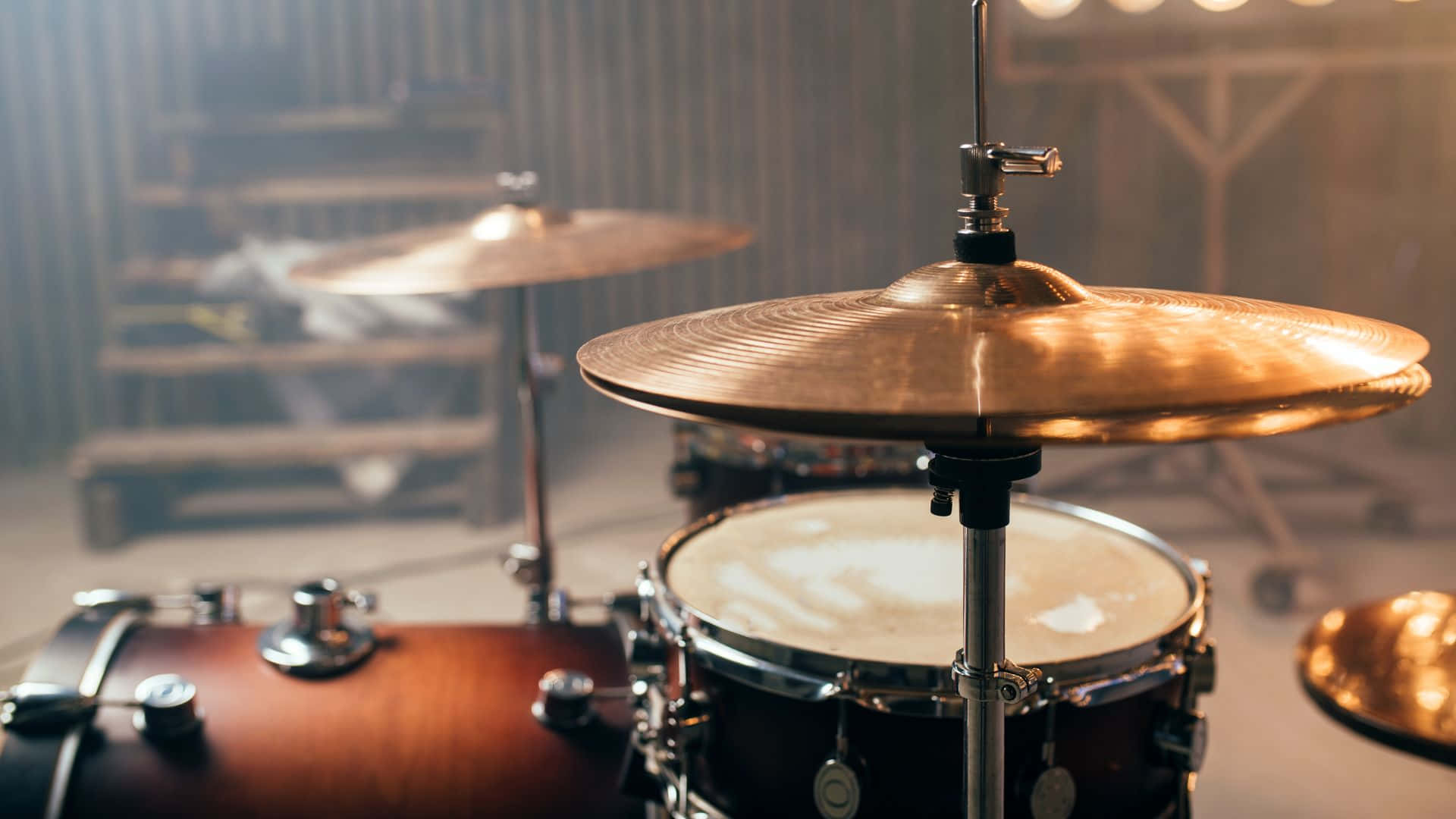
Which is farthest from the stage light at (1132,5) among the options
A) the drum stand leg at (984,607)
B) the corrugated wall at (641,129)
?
the drum stand leg at (984,607)

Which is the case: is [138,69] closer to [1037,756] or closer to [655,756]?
[655,756]

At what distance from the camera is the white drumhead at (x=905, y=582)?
1.14m

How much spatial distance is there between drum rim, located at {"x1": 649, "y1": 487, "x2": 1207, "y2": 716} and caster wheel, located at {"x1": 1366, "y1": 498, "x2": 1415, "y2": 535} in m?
2.32

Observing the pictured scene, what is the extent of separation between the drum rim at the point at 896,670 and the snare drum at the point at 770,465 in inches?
21.6

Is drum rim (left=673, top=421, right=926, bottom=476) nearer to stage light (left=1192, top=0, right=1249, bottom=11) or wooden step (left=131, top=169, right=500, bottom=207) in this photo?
stage light (left=1192, top=0, right=1249, bottom=11)

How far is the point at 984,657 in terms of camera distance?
3.00ft

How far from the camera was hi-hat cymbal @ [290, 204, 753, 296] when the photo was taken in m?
1.66

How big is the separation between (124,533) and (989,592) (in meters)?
3.13

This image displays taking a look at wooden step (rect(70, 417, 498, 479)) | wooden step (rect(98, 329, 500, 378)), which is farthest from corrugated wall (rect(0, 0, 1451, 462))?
wooden step (rect(70, 417, 498, 479))

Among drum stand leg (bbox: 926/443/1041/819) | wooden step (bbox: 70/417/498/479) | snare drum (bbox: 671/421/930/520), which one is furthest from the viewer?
wooden step (bbox: 70/417/498/479)

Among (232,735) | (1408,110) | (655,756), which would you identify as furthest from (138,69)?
(1408,110)

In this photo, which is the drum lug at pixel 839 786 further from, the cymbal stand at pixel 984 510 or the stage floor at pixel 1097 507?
the stage floor at pixel 1097 507

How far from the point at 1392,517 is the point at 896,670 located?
8.59ft

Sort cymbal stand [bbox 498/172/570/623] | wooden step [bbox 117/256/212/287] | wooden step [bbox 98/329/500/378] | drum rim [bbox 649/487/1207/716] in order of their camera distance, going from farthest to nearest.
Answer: wooden step [bbox 117/256/212/287]
wooden step [bbox 98/329/500/378]
cymbal stand [bbox 498/172/570/623]
drum rim [bbox 649/487/1207/716]
